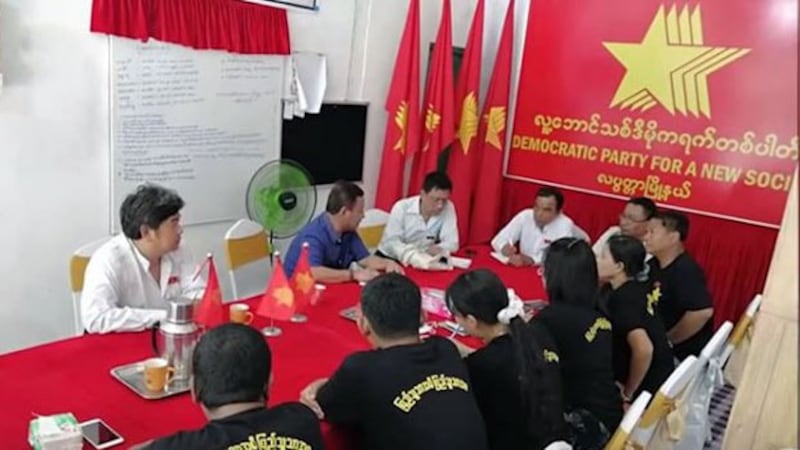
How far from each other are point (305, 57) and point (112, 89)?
121 cm

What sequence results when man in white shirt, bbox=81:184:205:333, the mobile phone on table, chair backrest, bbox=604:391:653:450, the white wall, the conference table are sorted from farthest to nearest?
1. the white wall
2. man in white shirt, bbox=81:184:205:333
3. chair backrest, bbox=604:391:653:450
4. the conference table
5. the mobile phone on table

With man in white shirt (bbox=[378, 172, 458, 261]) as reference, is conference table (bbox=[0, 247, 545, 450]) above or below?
below

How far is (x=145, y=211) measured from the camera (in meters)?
2.20

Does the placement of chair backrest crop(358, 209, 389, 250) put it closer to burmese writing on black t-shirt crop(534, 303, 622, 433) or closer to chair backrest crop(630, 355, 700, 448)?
burmese writing on black t-shirt crop(534, 303, 622, 433)

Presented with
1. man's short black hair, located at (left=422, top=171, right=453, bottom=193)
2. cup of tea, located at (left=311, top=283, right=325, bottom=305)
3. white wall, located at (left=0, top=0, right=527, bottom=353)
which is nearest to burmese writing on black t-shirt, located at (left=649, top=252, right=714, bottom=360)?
man's short black hair, located at (left=422, top=171, right=453, bottom=193)

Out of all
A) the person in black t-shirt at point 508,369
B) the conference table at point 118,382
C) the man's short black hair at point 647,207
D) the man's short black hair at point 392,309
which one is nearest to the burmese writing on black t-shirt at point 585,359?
the person in black t-shirt at point 508,369

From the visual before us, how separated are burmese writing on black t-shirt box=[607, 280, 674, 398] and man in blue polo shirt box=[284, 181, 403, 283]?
3.25ft

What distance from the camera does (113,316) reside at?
2.03 m

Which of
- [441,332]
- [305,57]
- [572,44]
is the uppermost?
[572,44]

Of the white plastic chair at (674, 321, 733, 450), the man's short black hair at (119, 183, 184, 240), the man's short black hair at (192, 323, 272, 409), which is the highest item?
the man's short black hair at (119, 183, 184, 240)

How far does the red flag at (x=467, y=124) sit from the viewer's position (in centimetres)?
456

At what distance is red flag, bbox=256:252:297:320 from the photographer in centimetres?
214

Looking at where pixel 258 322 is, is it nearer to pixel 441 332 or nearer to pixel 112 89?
pixel 441 332

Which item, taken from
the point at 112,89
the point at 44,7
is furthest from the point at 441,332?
the point at 44,7
